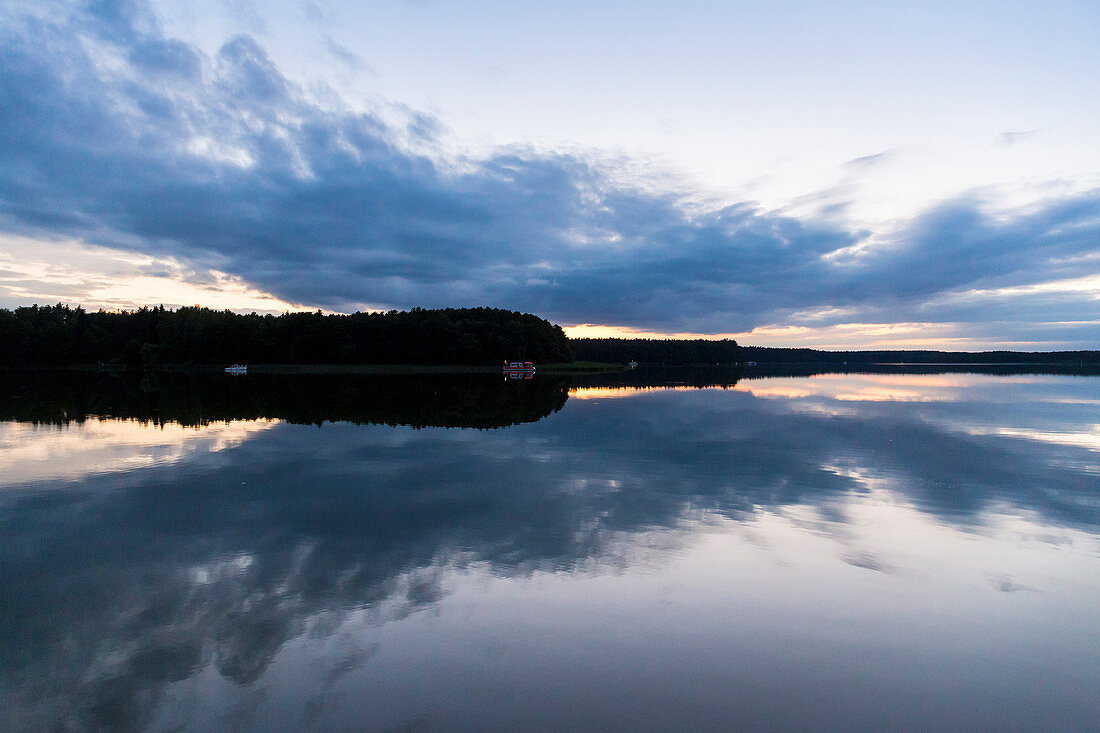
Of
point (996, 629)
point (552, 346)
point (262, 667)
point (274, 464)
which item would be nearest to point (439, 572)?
point (262, 667)

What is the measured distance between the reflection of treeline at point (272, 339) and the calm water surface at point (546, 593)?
4658 inches

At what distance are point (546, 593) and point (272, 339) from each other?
141m

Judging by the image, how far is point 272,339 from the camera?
5266 inches

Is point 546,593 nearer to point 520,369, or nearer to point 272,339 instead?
point 520,369

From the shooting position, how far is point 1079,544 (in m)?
10.8

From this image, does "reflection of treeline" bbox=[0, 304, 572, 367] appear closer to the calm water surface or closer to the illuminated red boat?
the illuminated red boat

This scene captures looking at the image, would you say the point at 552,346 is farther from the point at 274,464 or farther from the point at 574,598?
the point at 574,598

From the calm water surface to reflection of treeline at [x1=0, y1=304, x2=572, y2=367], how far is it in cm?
11832

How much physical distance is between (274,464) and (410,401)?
25.0 meters

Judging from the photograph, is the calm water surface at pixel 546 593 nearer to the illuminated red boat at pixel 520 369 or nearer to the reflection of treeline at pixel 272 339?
the illuminated red boat at pixel 520 369

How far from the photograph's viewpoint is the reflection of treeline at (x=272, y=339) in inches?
5276

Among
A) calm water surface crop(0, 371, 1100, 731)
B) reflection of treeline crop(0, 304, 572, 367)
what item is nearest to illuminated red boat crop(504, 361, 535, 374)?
reflection of treeline crop(0, 304, 572, 367)

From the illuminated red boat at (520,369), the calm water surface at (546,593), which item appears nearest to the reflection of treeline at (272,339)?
the illuminated red boat at (520,369)

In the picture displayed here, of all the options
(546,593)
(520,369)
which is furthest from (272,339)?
(546,593)
